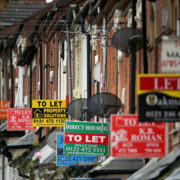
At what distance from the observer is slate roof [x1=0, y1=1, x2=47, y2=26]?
58.9 metres

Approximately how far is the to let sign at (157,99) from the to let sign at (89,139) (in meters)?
7.29

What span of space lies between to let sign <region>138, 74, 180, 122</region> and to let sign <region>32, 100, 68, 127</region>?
15549mm

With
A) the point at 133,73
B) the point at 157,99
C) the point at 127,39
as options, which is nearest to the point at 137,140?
the point at 157,99

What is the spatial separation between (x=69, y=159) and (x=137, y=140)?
8.10 metres

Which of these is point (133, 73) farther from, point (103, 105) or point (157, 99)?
point (157, 99)

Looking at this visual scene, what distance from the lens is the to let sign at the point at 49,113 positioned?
101 feet

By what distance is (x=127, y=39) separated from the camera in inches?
816

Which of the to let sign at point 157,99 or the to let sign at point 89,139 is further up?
the to let sign at point 157,99

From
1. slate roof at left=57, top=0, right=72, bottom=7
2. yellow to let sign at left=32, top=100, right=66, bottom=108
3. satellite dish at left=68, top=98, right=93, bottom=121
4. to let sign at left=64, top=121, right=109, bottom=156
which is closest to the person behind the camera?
to let sign at left=64, top=121, right=109, bottom=156

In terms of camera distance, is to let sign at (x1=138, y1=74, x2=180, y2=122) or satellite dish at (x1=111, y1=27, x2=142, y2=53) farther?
satellite dish at (x1=111, y1=27, x2=142, y2=53)

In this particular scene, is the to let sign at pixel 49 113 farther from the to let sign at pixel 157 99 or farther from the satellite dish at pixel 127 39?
the to let sign at pixel 157 99

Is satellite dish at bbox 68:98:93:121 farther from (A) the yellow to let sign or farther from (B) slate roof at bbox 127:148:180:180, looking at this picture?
(B) slate roof at bbox 127:148:180:180

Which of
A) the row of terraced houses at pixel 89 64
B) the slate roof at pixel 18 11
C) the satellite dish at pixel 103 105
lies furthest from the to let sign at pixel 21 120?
the slate roof at pixel 18 11

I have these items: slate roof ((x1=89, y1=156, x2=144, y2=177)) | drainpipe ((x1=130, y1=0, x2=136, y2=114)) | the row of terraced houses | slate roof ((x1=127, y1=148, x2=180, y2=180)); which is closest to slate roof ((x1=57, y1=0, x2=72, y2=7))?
the row of terraced houses
